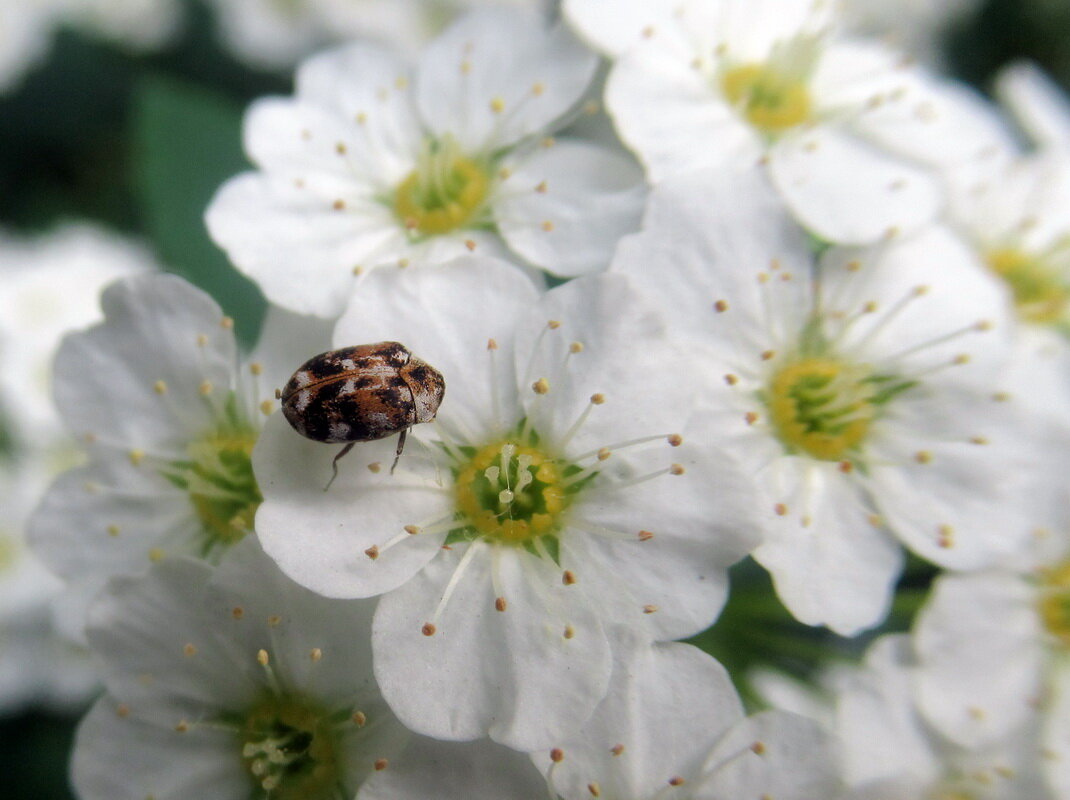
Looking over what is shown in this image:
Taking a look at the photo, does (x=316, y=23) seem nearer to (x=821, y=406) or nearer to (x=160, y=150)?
(x=160, y=150)

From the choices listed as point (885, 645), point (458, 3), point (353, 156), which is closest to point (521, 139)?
point (353, 156)

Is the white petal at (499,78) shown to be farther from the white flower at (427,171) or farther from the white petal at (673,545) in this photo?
the white petal at (673,545)

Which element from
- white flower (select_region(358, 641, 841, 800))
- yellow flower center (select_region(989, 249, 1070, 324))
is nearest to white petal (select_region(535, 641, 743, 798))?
white flower (select_region(358, 641, 841, 800))

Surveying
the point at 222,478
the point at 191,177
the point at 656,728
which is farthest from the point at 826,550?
the point at 191,177

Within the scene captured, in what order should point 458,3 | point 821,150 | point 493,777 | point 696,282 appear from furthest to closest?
point 458,3 < point 821,150 < point 696,282 < point 493,777

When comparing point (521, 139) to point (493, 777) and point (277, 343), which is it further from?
point (493, 777)

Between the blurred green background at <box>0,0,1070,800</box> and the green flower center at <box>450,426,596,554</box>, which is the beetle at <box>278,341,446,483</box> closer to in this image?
the green flower center at <box>450,426,596,554</box>
